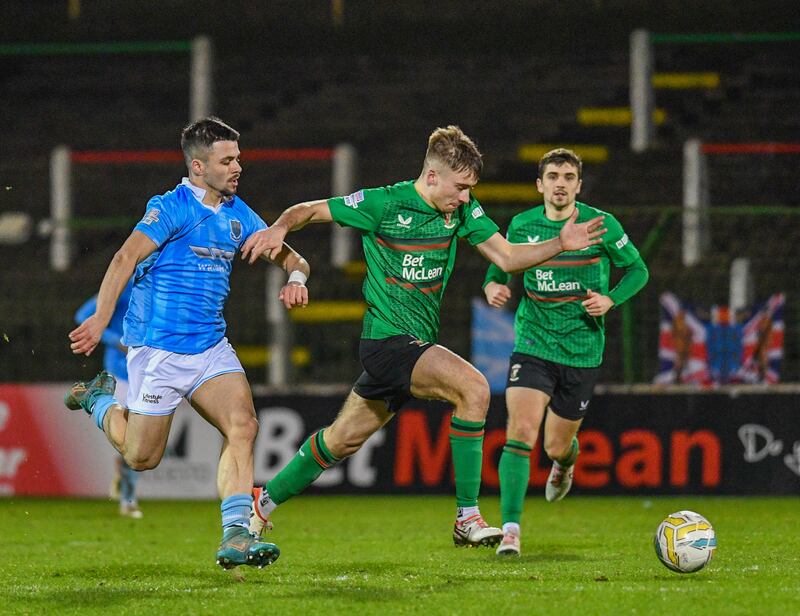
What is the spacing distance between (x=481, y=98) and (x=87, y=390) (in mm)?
13736

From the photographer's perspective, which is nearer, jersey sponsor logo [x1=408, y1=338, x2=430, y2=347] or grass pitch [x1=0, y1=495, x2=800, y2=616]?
grass pitch [x1=0, y1=495, x2=800, y2=616]

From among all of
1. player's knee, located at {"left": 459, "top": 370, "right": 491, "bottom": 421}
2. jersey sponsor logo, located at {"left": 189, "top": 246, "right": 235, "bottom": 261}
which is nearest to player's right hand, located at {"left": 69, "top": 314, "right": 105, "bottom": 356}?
jersey sponsor logo, located at {"left": 189, "top": 246, "right": 235, "bottom": 261}

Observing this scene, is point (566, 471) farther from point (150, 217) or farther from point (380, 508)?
point (150, 217)

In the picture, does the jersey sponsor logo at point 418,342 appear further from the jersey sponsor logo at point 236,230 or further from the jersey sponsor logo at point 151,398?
the jersey sponsor logo at point 151,398

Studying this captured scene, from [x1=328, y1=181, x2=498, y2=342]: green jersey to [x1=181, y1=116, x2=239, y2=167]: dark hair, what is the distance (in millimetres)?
917

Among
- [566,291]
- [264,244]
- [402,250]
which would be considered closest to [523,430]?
[566,291]

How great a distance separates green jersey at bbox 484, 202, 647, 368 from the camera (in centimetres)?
886

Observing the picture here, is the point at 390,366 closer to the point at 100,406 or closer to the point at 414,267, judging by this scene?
the point at 414,267

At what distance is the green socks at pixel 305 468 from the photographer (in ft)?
26.9

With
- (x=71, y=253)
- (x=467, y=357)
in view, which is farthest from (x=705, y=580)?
(x=71, y=253)

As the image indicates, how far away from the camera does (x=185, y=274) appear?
23.1 feet

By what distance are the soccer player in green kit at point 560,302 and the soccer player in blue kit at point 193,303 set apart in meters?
2.00

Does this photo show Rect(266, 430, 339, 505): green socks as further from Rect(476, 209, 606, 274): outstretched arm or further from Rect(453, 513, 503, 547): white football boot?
Rect(476, 209, 606, 274): outstretched arm

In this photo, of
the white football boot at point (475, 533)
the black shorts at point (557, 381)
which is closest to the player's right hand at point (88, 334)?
the white football boot at point (475, 533)
